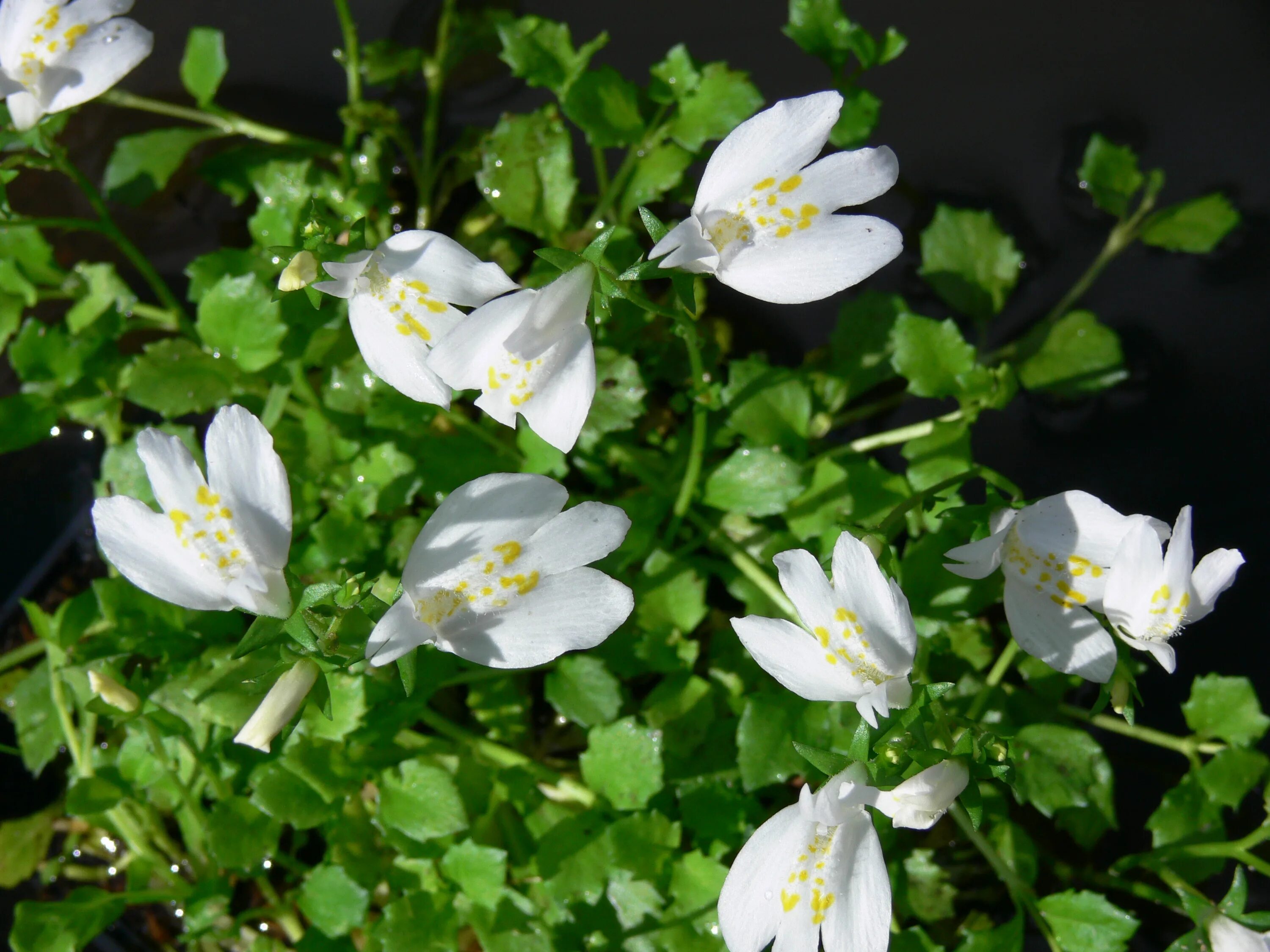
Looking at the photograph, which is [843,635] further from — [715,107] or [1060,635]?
[715,107]

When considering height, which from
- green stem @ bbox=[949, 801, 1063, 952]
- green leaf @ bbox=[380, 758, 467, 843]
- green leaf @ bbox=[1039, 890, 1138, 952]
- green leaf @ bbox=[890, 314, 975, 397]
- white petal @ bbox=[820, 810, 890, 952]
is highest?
green leaf @ bbox=[890, 314, 975, 397]

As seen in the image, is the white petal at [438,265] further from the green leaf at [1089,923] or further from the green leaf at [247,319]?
the green leaf at [1089,923]

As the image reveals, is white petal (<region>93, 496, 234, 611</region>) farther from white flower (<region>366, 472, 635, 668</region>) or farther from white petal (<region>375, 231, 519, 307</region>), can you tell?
white petal (<region>375, 231, 519, 307</region>)

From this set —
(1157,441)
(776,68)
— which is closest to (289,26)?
(776,68)

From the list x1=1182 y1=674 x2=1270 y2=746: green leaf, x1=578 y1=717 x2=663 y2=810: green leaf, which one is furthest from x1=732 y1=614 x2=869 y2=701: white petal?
x1=1182 y1=674 x2=1270 y2=746: green leaf

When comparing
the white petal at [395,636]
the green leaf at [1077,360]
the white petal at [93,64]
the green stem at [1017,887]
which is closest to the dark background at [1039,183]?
the green leaf at [1077,360]

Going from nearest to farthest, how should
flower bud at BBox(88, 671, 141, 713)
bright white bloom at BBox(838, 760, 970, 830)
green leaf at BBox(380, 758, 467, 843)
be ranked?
bright white bloom at BBox(838, 760, 970, 830)
flower bud at BBox(88, 671, 141, 713)
green leaf at BBox(380, 758, 467, 843)
